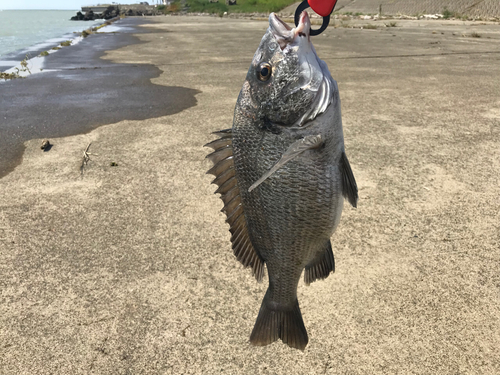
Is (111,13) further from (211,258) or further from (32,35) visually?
(211,258)

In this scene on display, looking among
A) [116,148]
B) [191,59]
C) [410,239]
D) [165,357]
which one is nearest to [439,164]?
[410,239]

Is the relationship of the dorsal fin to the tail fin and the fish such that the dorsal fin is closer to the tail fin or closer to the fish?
the fish

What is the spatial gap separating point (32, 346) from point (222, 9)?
229 ft

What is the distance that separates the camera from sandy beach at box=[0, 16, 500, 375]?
211cm

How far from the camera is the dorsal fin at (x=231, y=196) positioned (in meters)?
1.50

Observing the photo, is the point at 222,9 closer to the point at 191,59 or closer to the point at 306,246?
the point at 191,59

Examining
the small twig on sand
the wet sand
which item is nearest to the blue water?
the wet sand

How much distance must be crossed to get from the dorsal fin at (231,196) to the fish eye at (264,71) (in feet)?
0.80

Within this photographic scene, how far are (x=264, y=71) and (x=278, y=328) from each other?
1122 mm

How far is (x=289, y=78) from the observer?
1.33m

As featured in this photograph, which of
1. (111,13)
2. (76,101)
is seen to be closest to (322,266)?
(76,101)

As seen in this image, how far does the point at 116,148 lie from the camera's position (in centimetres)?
479

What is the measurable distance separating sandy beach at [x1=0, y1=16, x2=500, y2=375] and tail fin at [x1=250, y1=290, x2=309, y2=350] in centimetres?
49

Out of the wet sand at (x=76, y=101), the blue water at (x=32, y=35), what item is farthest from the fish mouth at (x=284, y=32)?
the blue water at (x=32, y=35)
